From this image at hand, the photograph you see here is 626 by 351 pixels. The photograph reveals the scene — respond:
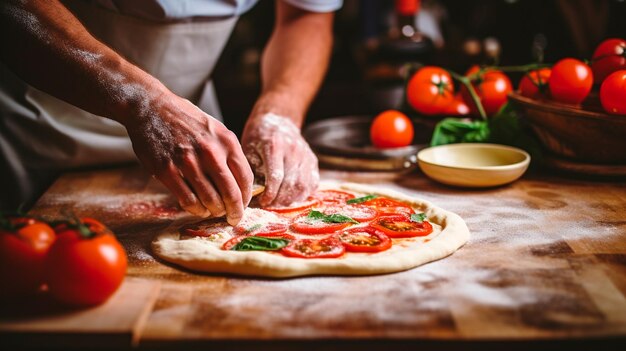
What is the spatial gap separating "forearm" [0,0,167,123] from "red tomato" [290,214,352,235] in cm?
53

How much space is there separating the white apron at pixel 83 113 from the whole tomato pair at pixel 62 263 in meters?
0.99

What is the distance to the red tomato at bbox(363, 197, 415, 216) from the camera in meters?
1.85

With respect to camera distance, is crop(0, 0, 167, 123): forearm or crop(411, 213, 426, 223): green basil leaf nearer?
crop(0, 0, 167, 123): forearm

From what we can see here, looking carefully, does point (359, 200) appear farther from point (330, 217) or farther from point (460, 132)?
point (460, 132)

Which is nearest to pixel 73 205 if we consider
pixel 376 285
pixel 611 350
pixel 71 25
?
pixel 71 25

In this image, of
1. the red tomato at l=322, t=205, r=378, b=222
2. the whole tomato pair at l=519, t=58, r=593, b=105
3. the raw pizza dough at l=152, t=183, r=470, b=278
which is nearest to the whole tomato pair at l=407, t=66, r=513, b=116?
the whole tomato pair at l=519, t=58, r=593, b=105

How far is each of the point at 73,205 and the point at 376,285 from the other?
1120 mm

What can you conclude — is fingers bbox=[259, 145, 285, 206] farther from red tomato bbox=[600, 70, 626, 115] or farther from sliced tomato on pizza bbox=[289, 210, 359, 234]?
red tomato bbox=[600, 70, 626, 115]

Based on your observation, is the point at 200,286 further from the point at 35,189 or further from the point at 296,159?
the point at 35,189

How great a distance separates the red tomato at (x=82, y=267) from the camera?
1.23 meters

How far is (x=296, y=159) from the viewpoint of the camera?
6.43 feet

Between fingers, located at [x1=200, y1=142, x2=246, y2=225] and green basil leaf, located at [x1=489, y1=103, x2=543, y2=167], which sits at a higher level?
green basil leaf, located at [x1=489, y1=103, x2=543, y2=167]

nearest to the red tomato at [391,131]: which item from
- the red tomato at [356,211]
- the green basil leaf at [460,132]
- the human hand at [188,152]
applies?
the green basil leaf at [460,132]

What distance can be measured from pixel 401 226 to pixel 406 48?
1783 millimetres
